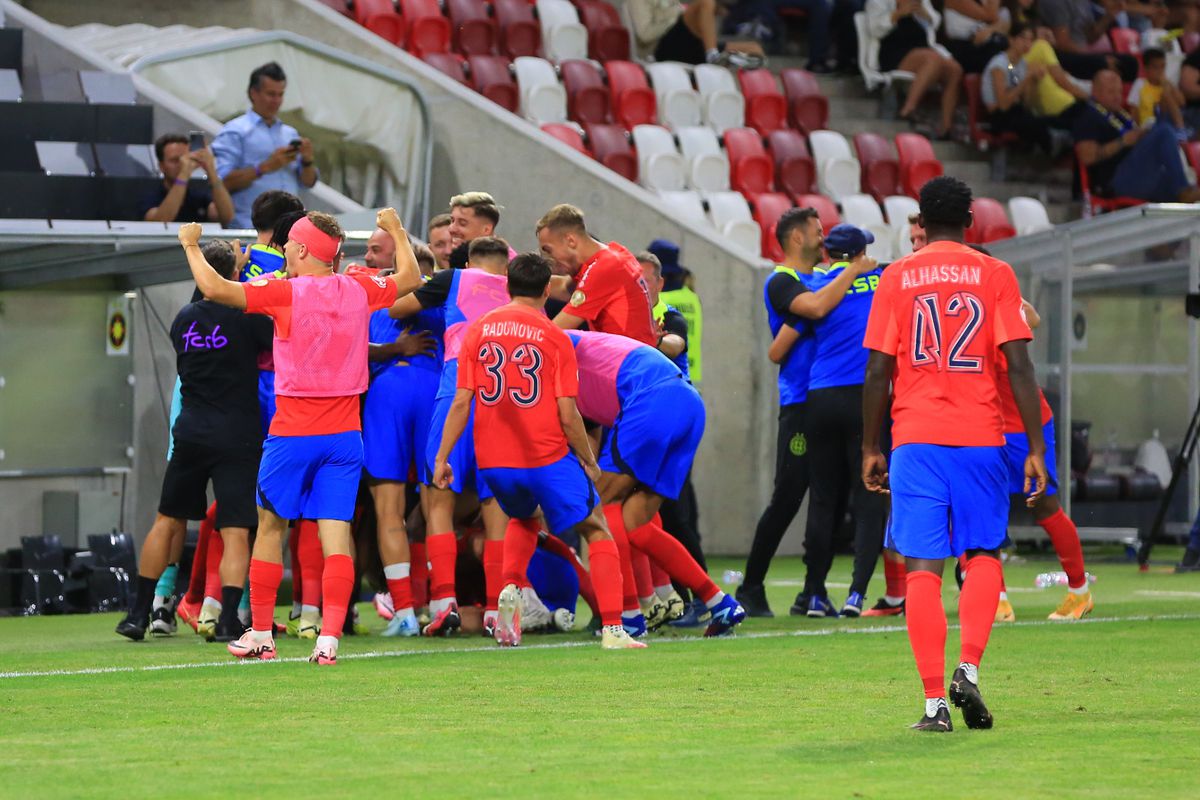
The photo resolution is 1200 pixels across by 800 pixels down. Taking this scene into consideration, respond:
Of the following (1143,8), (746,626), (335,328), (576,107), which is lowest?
(746,626)

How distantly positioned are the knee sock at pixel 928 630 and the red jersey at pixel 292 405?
3.17m

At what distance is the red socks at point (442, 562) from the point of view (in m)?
9.91

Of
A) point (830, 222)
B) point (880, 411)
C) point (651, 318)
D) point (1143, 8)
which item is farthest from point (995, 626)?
point (1143, 8)

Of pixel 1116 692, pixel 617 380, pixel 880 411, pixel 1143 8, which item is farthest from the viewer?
pixel 1143 8

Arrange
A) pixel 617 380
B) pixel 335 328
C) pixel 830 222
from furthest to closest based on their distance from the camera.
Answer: pixel 830 222, pixel 617 380, pixel 335 328

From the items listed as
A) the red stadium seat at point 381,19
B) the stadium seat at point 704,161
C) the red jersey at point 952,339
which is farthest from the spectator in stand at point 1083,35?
the red jersey at point 952,339

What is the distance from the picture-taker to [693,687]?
774 cm

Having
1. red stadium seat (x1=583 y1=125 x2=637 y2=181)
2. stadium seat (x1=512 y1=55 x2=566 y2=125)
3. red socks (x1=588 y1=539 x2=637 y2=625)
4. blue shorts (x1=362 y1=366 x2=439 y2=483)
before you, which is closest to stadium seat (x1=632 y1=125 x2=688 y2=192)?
red stadium seat (x1=583 y1=125 x2=637 y2=181)

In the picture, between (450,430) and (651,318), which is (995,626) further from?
(450,430)

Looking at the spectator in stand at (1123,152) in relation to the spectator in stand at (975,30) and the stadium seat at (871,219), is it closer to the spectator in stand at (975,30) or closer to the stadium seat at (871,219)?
the spectator in stand at (975,30)

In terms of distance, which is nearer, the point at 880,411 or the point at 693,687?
the point at 880,411

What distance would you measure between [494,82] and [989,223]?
5.26 metres

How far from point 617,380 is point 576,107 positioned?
10.6 meters

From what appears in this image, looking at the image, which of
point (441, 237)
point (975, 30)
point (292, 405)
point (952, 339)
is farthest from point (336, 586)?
point (975, 30)
